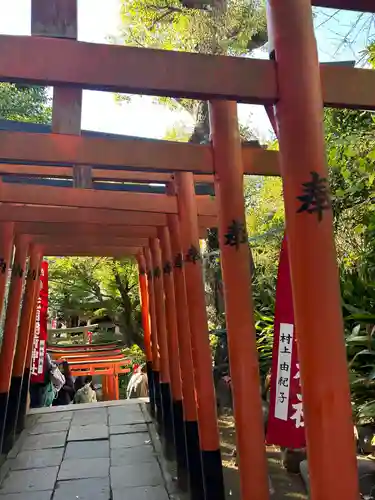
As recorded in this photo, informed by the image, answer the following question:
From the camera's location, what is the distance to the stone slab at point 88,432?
7172mm

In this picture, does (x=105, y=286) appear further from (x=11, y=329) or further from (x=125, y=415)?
(x=11, y=329)

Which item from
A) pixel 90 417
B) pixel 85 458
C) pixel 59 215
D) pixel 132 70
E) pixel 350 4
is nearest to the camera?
pixel 132 70

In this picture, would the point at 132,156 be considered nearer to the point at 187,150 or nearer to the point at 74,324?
the point at 187,150

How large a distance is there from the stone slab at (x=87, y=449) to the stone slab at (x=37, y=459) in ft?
0.42

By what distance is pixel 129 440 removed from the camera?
23.0 feet

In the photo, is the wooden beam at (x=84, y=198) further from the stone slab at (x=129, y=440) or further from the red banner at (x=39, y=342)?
the red banner at (x=39, y=342)

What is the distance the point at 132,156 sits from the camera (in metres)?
3.82

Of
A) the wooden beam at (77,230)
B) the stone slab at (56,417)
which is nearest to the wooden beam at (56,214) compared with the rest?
the wooden beam at (77,230)

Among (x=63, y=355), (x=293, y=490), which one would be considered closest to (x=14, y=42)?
(x=293, y=490)

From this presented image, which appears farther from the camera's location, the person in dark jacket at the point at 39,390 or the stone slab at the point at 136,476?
the person in dark jacket at the point at 39,390

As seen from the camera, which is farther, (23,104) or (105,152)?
(23,104)

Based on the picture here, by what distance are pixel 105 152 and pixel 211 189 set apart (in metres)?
2.46

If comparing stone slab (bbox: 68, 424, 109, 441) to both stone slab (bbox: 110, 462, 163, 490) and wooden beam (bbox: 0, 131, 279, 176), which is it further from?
wooden beam (bbox: 0, 131, 279, 176)

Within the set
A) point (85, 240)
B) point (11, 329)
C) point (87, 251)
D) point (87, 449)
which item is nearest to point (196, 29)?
point (85, 240)
